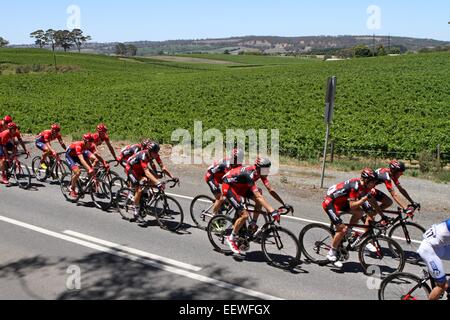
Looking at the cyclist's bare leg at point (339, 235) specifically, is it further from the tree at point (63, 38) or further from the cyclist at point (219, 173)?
the tree at point (63, 38)

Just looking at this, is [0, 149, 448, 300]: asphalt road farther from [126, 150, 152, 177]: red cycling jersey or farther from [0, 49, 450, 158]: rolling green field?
[0, 49, 450, 158]: rolling green field

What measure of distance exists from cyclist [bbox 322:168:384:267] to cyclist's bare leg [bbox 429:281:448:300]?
2.01m

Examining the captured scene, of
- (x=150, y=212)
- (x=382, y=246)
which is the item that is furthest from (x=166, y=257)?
(x=382, y=246)

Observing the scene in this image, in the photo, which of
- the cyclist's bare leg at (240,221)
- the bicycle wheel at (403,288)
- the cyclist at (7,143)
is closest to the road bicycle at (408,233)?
the bicycle wheel at (403,288)

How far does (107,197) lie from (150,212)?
2.14m

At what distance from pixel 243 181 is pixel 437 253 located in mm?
3545

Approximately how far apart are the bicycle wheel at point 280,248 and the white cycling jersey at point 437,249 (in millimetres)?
2466

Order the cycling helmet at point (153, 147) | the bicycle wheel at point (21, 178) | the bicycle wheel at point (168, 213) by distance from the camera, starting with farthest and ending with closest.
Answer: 1. the bicycle wheel at point (21, 178)
2. the bicycle wheel at point (168, 213)
3. the cycling helmet at point (153, 147)

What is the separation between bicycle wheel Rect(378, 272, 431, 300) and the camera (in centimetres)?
605

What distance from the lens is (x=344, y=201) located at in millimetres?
7887

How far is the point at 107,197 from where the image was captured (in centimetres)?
1181

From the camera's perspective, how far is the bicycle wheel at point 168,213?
389 inches

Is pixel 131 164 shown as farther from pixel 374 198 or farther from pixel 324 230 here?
pixel 374 198

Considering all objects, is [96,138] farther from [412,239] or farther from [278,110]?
[278,110]
